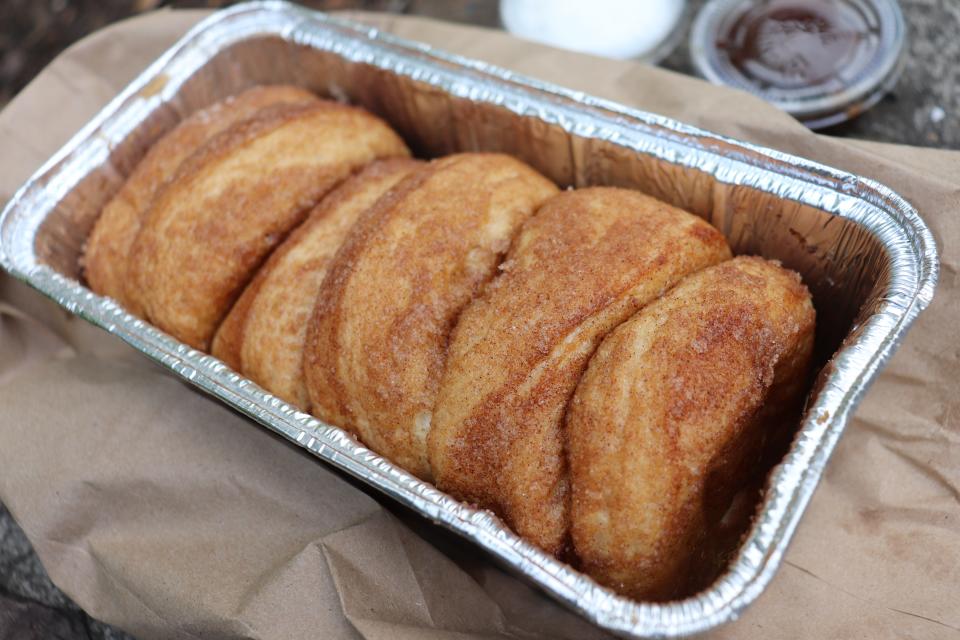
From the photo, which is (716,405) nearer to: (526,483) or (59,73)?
(526,483)

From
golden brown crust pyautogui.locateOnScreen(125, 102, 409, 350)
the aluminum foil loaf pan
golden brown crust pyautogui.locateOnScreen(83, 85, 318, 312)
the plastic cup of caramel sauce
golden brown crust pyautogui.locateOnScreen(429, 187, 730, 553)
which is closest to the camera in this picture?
the aluminum foil loaf pan

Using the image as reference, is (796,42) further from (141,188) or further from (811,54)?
(141,188)

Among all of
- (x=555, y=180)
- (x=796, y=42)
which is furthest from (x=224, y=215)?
(x=796, y=42)

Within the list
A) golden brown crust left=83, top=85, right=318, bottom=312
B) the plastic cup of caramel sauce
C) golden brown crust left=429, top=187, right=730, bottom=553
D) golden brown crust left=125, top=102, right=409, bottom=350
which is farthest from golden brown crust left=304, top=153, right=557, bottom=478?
the plastic cup of caramel sauce

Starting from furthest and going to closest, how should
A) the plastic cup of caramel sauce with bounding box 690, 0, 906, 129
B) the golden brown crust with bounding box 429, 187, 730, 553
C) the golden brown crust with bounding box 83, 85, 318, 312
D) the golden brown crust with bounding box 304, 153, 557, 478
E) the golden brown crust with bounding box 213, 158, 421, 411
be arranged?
the plastic cup of caramel sauce with bounding box 690, 0, 906, 129 → the golden brown crust with bounding box 83, 85, 318, 312 → the golden brown crust with bounding box 213, 158, 421, 411 → the golden brown crust with bounding box 304, 153, 557, 478 → the golden brown crust with bounding box 429, 187, 730, 553

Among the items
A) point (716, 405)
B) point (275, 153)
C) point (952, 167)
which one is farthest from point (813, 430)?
point (275, 153)

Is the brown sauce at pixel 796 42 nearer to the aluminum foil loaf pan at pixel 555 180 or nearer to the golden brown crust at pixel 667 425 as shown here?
the aluminum foil loaf pan at pixel 555 180

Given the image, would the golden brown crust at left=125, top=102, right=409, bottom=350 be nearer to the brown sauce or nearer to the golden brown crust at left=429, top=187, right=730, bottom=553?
the golden brown crust at left=429, top=187, right=730, bottom=553
